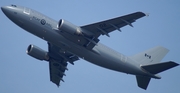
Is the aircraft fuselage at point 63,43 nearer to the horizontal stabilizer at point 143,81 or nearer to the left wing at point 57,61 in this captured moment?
the horizontal stabilizer at point 143,81

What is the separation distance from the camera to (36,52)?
128 ft

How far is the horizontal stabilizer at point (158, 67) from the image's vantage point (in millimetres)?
33444

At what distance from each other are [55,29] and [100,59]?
270 inches

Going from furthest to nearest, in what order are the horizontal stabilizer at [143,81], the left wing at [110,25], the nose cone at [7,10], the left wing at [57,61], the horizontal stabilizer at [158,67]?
the left wing at [57,61] → the horizontal stabilizer at [143,81] → the horizontal stabilizer at [158,67] → the nose cone at [7,10] → the left wing at [110,25]

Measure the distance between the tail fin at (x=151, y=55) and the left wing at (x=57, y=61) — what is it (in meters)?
9.08

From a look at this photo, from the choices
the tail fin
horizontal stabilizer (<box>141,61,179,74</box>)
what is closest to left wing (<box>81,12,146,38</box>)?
horizontal stabilizer (<box>141,61,179,74</box>)

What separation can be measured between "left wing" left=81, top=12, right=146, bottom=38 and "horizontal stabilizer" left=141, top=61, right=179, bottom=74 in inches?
261

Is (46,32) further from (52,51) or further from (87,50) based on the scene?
(52,51)

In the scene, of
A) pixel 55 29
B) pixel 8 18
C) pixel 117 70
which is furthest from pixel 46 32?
pixel 117 70

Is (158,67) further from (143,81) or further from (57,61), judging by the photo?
(57,61)

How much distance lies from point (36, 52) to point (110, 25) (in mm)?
12038

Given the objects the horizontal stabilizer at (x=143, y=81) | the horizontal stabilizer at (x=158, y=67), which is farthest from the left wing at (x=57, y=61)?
the horizontal stabilizer at (x=158, y=67)

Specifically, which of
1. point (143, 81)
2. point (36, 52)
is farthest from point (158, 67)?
point (36, 52)

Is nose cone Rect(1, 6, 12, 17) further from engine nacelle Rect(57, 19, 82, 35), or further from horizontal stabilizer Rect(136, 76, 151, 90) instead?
horizontal stabilizer Rect(136, 76, 151, 90)
